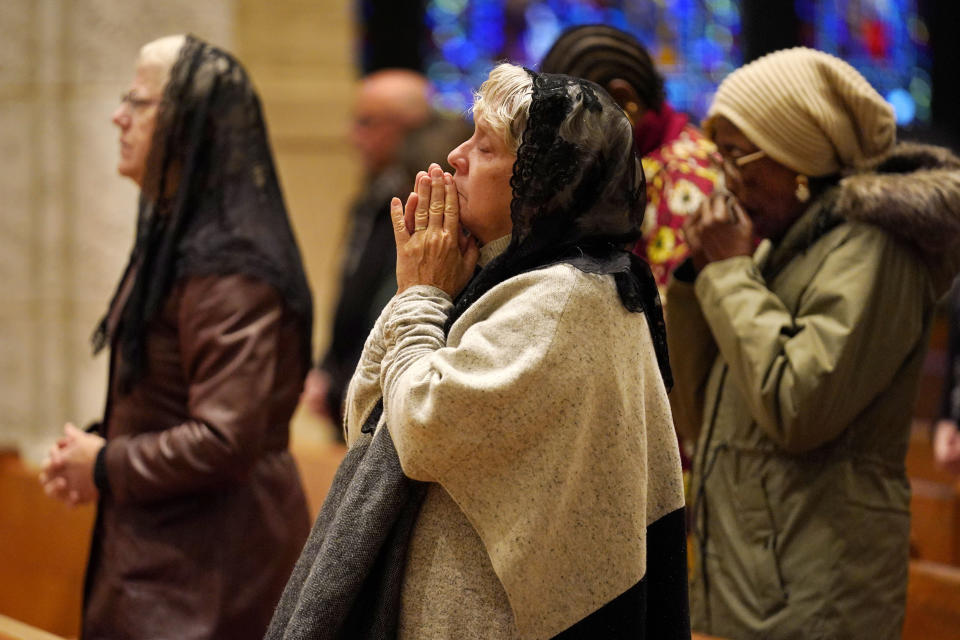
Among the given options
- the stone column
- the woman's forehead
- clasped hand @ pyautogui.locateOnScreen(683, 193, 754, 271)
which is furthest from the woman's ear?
the stone column

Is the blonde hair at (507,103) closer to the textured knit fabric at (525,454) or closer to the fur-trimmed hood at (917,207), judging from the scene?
the textured knit fabric at (525,454)

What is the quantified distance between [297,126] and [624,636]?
6.52 m

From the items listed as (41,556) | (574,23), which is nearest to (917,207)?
(41,556)

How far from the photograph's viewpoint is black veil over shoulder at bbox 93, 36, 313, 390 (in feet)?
9.90

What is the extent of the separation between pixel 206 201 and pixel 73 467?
0.70 metres

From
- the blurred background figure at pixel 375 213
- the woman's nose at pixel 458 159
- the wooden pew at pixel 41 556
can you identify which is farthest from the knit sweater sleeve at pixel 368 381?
the blurred background figure at pixel 375 213

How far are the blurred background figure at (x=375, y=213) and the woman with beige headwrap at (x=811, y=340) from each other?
8.69 ft

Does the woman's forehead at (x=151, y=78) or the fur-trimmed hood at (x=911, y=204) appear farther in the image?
the woman's forehead at (x=151, y=78)

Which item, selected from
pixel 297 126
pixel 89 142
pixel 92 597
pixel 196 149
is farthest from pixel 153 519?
pixel 297 126

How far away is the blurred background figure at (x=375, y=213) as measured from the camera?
5.76 m

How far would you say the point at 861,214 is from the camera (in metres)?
2.73

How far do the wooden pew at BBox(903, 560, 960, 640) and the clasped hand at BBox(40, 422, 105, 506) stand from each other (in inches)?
80.4

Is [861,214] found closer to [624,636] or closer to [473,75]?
[624,636]

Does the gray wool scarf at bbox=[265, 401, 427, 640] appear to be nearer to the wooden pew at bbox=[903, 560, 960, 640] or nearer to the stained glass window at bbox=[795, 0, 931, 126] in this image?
the wooden pew at bbox=[903, 560, 960, 640]
